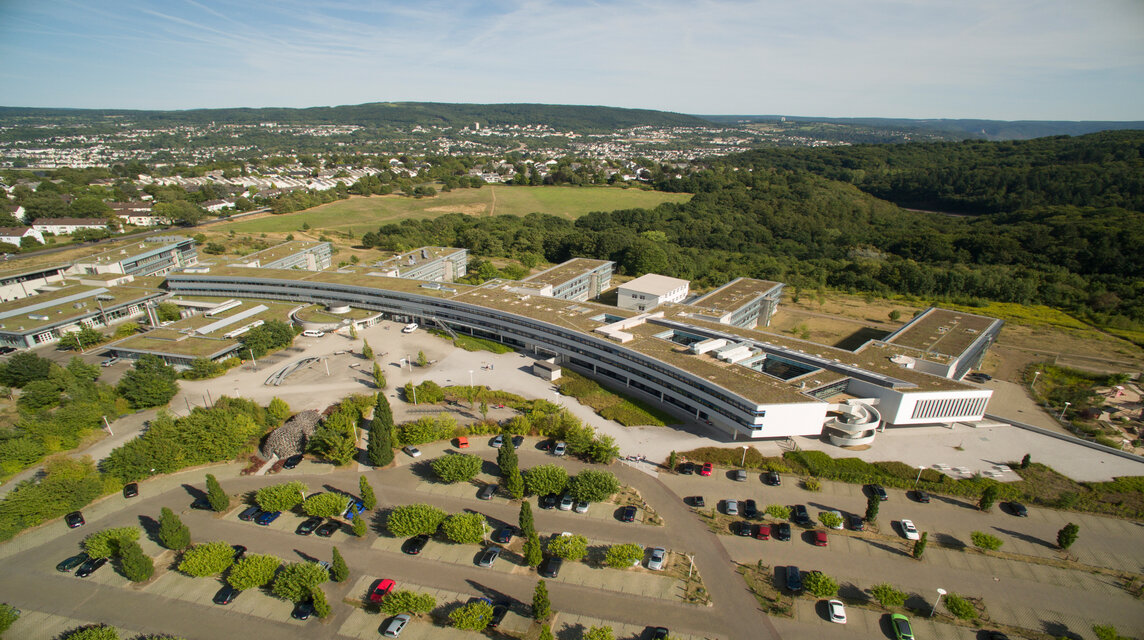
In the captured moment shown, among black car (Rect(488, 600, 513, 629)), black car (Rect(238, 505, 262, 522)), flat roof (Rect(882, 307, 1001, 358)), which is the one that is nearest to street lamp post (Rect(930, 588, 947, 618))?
black car (Rect(488, 600, 513, 629))

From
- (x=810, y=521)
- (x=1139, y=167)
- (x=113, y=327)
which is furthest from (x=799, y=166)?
(x=113, y=327)

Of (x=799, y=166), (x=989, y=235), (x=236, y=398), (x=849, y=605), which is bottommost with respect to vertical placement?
(x=849, y=605)

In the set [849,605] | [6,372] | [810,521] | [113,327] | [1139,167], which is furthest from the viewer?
[1139,167]

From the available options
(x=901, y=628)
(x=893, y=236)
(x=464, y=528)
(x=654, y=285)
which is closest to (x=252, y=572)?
(x=464, y=528)

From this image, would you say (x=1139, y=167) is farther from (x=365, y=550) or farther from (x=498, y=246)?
(x=365, y=550)

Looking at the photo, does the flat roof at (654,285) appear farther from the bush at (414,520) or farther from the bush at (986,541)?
the bush at (414,520)

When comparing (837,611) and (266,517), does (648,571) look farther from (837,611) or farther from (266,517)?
(266,517)
